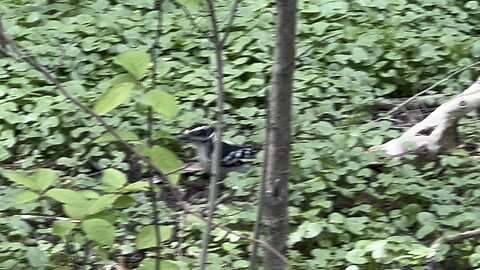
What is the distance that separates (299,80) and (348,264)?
2.14 metres

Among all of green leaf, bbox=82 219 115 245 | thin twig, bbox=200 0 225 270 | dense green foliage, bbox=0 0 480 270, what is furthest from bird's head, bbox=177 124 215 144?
green leaf, bbox=82 219 115 245

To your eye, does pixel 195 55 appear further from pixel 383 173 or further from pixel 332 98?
pixel 383 173

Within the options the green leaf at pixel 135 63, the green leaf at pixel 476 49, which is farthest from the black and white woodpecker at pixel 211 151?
the green leaf at pixel 135 63

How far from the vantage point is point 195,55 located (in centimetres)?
621

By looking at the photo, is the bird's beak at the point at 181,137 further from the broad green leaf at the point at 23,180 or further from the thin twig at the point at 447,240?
the broad green leaf at the point at 23,180

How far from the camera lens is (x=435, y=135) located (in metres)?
4.77

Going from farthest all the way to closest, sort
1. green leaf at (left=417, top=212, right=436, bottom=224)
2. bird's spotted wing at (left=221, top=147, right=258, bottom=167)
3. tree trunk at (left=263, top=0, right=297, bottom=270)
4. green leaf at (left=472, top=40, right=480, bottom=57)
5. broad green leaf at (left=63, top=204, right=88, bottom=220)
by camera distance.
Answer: green leaf at (left=472, top=40, right=480, bottom=57) < bird's spotted wing at (left=221, top=147, right=258, bottom=167) < green leaf at (left=417, top=212, right=436, bottom=224) < tree trunk at (left=263, top=0, right=297, bottom=270) < broad green leaf at (left=63, top=204, right=88, bottom=220)

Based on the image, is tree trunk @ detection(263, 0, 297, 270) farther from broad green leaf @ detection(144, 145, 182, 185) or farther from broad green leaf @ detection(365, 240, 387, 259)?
broad green leaf @ detection(365, 240, 387, 259)

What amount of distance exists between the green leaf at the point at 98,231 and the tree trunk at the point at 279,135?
58 cm

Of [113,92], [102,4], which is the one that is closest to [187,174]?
[102,4]

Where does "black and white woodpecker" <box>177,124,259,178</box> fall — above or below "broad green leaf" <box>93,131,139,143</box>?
below

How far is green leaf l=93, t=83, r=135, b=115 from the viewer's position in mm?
2018

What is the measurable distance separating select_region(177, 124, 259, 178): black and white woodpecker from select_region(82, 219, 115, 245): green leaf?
232 cm

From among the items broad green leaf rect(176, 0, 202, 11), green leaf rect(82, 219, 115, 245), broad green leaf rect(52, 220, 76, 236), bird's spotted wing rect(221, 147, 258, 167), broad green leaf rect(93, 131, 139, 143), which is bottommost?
bird's spotted wing rect(221, 147, 258, 167)
